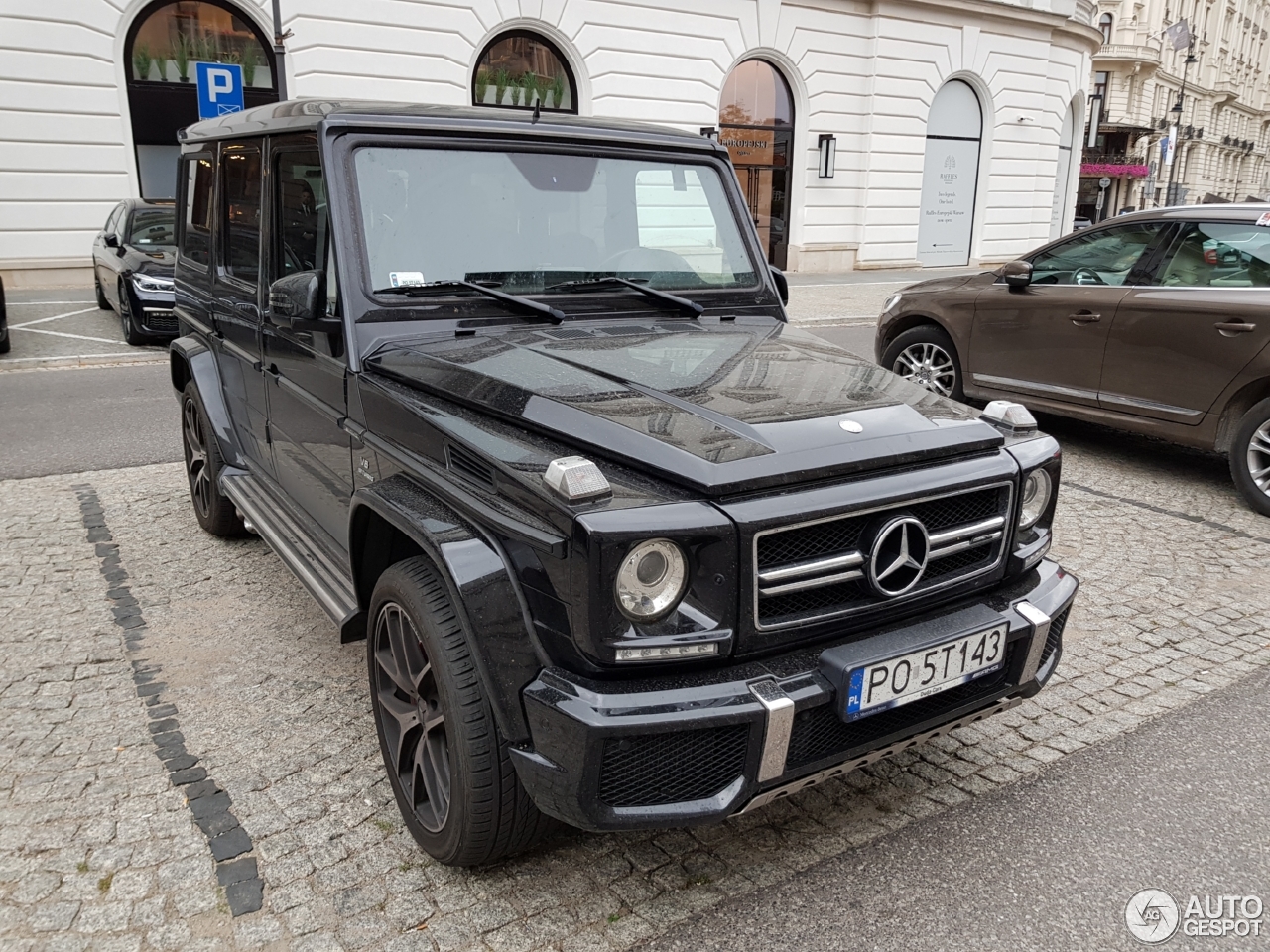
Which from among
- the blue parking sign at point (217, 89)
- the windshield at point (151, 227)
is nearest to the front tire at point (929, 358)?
the windshield at point (151, 227)

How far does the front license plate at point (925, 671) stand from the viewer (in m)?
2.35

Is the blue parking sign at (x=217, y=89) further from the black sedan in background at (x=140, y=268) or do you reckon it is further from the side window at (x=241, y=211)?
the side window at (x=241, y=211)

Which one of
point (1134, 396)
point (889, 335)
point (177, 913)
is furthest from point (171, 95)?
point (177, 913)

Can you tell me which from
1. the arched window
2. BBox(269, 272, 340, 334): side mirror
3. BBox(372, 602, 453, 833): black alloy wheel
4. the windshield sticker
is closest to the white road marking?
the arched window

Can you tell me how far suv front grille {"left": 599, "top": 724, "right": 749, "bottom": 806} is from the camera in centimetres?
215

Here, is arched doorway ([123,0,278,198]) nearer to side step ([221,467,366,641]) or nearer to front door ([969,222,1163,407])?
front door ([969,222,1163,407])

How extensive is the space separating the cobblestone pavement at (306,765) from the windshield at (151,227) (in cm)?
781

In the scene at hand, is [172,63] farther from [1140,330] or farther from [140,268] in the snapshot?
[1140,330]

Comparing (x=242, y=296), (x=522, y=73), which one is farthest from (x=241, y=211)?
(x=522, y=73)

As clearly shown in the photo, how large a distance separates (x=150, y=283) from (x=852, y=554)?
1097cm

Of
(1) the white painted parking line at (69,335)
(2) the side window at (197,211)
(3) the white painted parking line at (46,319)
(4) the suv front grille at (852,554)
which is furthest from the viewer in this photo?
(3) the white painted parking line at (46,319)

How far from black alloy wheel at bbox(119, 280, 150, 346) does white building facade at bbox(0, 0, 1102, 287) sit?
584 cm

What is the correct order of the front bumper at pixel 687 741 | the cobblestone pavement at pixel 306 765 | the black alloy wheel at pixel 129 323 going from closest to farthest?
the front bumper at pixel 687 741 < the cobblestone pavement at pixel 306 765 < the black alloy wheel at pixel 129 323

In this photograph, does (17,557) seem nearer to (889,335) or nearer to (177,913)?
(177,913)
